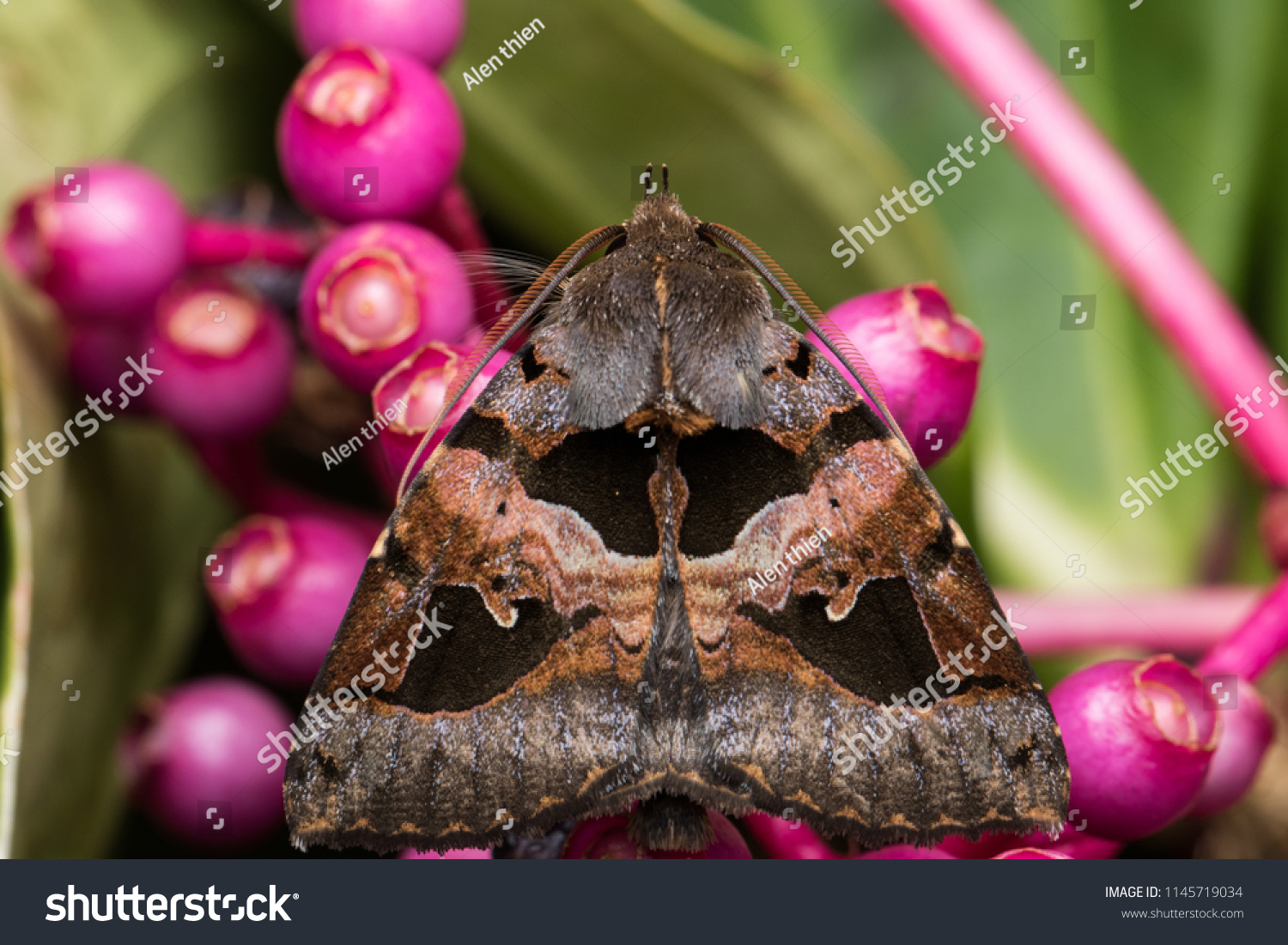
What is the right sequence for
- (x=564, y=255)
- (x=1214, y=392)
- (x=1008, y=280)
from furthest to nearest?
(x=1008, y=280), (x=1214, y=392), (x=564, y=255)

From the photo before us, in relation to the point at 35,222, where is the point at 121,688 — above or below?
below

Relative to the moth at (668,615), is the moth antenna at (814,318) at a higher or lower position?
higher

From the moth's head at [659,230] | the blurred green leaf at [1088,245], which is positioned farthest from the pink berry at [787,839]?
the blurred green leaf at [1088,245]

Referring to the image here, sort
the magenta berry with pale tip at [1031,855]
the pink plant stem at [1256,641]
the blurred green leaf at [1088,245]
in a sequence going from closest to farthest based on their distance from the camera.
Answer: the magenta berry with pale tip at [1031,855] → the pink plant stem at [1256,641] → the blurred green leaf at [1088,245]

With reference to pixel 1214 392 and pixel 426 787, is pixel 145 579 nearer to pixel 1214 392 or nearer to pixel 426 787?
pixel 426 787

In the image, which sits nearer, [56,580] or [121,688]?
[56,580]

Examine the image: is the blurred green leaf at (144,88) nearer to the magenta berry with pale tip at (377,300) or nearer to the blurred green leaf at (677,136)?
the blurred green leaf at (677,136)

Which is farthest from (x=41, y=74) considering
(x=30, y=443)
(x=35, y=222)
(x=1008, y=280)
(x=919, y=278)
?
(x=1008, y=280)

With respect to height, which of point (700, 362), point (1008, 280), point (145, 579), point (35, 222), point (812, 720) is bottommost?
point (812, 720)
